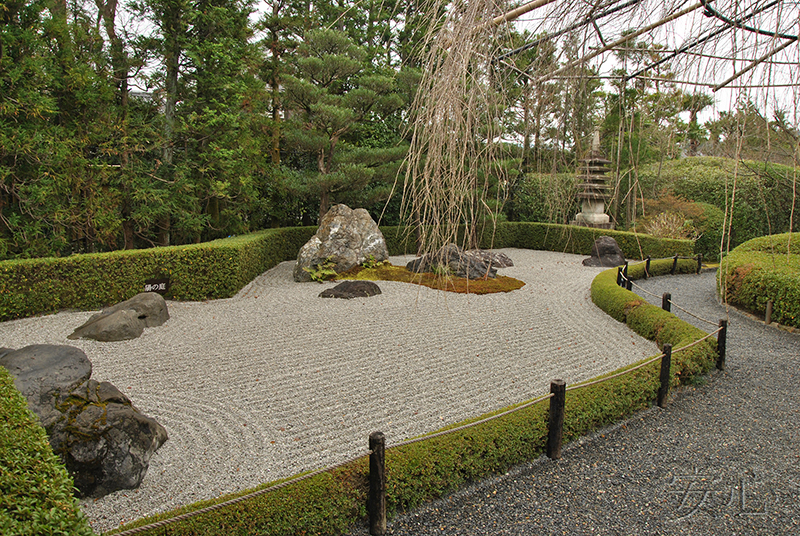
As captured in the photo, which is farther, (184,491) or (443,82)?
(184,491)

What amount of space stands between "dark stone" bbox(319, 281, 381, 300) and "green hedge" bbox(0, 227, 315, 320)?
63.6 inches

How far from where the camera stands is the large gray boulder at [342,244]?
9.19 meters

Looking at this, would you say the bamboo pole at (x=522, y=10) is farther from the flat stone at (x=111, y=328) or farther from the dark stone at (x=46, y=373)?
the flat stone at (x=111, y=328)

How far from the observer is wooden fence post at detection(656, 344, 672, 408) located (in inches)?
151

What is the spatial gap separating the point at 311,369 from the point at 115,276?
12.8ft

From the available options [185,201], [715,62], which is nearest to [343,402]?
[715,62]

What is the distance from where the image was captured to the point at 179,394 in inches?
162

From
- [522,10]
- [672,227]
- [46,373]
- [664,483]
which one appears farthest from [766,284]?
[46,373]

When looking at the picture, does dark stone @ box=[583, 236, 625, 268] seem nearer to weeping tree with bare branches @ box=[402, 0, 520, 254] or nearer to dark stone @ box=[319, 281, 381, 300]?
dark stone @ box=[319, 281, 381, 300]

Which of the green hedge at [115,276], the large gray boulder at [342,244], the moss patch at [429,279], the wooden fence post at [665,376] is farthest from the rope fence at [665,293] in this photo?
the green hedge at [115,276]

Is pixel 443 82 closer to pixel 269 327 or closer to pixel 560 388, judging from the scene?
pixel 560 388

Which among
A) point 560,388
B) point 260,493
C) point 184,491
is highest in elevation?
point 560,388

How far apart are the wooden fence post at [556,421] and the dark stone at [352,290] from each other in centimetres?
481

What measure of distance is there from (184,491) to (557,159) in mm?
2748
